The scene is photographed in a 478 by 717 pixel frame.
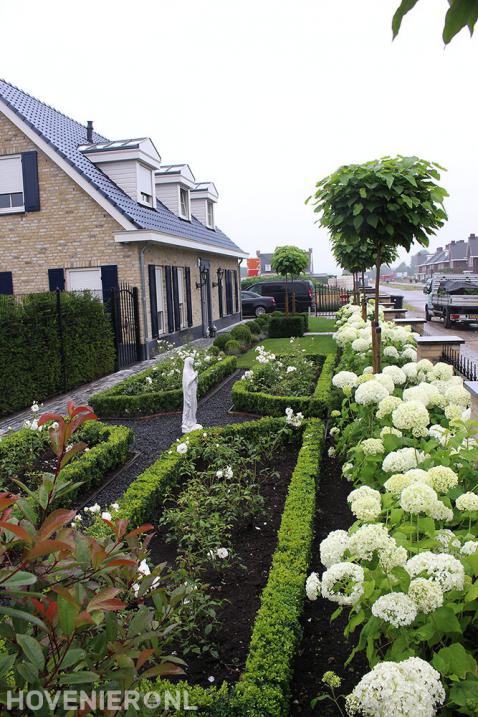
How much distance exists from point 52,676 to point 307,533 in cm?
329

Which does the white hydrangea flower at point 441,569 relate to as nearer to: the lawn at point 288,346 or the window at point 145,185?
the lawn at point 288,346

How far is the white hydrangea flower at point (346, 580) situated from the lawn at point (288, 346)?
12275 millimetres

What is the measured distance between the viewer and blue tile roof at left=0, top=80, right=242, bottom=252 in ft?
49.5

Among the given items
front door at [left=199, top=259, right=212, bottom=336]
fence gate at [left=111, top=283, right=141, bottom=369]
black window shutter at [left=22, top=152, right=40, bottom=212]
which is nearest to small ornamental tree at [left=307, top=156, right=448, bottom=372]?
fence gate at [left=111, top=283, right=141, bottom=369]

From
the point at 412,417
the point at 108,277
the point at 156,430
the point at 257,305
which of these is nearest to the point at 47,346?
the point at 156,430

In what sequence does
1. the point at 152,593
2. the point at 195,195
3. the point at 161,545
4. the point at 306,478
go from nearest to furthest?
the point at 152,593
the point at 161,545
the point at 306,478
the point at 195,195

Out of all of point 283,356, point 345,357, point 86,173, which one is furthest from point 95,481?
point 86,173

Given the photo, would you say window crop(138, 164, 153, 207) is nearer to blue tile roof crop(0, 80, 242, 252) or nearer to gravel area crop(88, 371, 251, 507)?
blue tile roof crop(0, 80, 242, 252)

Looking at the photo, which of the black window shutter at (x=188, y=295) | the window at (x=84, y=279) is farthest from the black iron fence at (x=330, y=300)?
the window at (x=84, y=279)

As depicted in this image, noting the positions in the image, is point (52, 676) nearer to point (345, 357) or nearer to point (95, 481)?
point (95, 481)

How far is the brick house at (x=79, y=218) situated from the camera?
15133 mm

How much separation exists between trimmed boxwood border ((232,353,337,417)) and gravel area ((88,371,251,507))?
10.1 inches

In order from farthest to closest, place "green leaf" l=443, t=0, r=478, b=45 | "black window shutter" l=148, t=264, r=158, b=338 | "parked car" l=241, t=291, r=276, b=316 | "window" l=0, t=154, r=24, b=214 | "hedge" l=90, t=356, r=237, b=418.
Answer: "parked car" l=241, t=291, r=276, b=316 < "black window shutter" l=148, t=264, r=158, b=338 < "window" l=0, t=154, r=24, b=214 < "hedge" l=90, t=356, r=237, b=418 < "green leaf" l=443, t=0, r=478, b=45

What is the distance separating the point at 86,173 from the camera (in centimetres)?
1555
